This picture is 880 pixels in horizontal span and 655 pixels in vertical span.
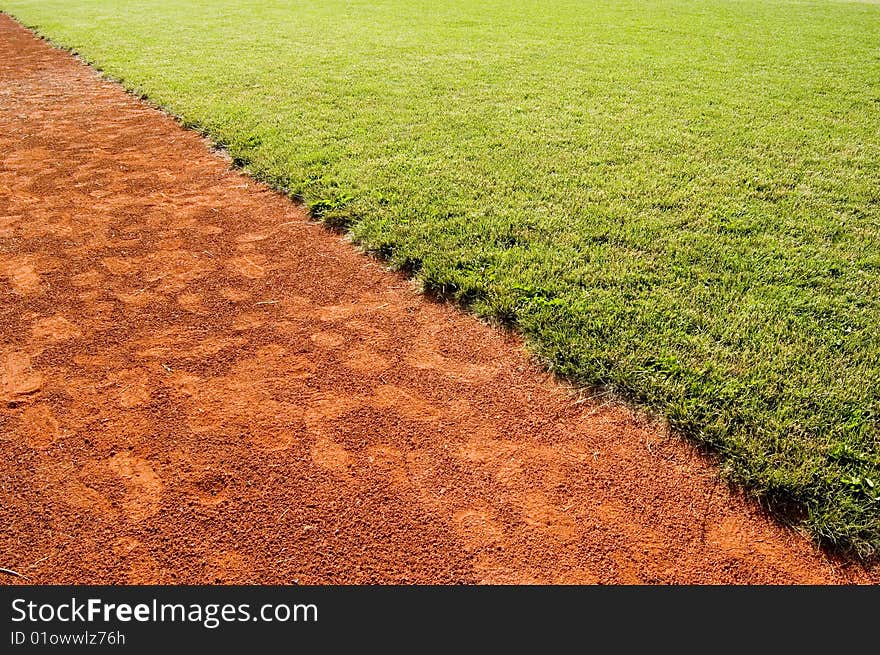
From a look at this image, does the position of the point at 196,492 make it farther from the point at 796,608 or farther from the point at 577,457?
the point at 796,608

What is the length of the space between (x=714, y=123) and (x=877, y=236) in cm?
315

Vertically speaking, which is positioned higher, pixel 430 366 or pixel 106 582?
pixel 430 366

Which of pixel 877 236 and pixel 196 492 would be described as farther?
pixel 877 236

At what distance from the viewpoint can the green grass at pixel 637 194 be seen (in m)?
2.93

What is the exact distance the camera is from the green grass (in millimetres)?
2934

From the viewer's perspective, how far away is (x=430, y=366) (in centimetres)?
331

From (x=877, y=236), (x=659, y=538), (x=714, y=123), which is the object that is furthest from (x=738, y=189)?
(x=659, y=538)

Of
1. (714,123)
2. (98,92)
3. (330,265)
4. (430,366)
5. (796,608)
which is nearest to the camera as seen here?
(796,608)

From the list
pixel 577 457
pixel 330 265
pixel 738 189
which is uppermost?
pixel 738 189

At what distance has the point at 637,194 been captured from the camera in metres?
5.15

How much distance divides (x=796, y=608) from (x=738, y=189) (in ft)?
13.1

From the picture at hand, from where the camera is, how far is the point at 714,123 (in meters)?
7.09

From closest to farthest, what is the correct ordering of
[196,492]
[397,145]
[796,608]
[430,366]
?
[796,608], [196,492], [430,366], [397,145]

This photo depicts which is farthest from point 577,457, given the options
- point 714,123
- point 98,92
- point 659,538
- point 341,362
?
point 98,92
